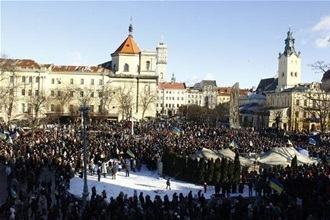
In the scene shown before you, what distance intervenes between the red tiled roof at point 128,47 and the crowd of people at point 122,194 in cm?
5560

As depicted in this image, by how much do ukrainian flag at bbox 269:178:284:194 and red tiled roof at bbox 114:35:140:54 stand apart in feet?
257

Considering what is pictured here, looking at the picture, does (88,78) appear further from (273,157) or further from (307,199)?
(307,199)

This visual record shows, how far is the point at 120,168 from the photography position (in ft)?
121

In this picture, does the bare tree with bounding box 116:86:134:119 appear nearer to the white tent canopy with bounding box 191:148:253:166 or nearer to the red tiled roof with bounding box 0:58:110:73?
the red tiled roof with bounding box 0:58:110:73

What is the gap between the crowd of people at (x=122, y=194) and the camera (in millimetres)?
20797

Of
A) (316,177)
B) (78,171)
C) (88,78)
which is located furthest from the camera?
(88,78)

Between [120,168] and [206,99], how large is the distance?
144 m

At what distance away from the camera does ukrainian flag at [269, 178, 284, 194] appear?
84.0 ft

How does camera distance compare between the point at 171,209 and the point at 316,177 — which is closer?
the point at 171,209

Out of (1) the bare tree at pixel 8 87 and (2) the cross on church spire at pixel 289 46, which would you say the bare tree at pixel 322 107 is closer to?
(2) the cross on church spire at pixel 289 46

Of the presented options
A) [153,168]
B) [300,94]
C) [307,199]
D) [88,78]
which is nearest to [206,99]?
[300,94]

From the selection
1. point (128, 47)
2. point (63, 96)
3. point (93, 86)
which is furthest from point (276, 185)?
point (128, 47)

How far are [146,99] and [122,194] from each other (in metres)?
77.7

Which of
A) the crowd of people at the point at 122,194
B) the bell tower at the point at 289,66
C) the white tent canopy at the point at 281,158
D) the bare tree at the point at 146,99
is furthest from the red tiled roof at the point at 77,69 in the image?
the white tent canopy at the point at 281,158
